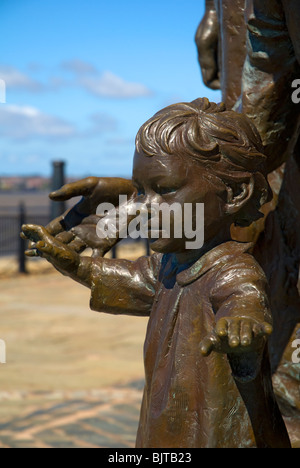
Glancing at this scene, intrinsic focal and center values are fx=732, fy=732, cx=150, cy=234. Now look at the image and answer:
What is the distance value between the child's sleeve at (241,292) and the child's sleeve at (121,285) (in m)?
0.38

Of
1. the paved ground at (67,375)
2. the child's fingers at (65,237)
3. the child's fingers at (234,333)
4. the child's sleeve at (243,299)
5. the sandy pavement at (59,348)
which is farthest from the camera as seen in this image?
the sandy pavement at (59,348)

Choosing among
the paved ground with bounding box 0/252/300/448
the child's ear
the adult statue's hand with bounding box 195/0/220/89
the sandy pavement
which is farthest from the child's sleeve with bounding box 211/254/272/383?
the sandy pavement

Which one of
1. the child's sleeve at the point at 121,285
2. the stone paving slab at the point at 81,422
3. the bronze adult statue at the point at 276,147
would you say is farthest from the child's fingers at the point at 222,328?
the stone paving slab at the point at 81,422

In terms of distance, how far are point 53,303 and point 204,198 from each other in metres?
8.15

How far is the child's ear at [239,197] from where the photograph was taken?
2189 mm

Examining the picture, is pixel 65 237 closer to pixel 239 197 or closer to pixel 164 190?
pixel 164 190

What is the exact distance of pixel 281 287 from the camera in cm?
298

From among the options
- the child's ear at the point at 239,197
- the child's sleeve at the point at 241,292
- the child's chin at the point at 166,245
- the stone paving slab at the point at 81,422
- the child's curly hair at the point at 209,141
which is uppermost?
the child's curly hair at the point at 209,141

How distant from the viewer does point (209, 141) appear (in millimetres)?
2139

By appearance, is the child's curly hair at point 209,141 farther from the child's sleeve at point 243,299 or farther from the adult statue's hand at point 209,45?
the adult statue's hand at point 209,45

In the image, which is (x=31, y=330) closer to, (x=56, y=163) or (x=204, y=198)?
(x=56, y=163)

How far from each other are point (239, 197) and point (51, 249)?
64 centimetres

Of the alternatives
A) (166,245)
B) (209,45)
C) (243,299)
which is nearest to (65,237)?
(166,245)

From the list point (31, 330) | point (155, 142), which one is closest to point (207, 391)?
point (155, 142)
